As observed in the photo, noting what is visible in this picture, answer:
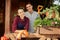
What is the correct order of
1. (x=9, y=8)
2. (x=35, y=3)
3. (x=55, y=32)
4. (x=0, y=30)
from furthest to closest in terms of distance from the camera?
(x=0, y=30), (x=35, y=3), (x=9, y=8), (x=55, y=32)

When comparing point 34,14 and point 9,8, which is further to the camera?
point 9,8

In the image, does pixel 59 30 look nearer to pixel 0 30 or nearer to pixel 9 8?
pixel 9 8

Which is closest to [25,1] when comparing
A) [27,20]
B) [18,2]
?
[18,2]

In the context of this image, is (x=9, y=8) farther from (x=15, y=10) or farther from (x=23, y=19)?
(x=23, y=19)

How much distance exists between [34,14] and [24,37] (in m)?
2.05

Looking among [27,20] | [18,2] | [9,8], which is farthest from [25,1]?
[27,20]

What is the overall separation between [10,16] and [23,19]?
2.74 metres

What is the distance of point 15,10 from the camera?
29.8 feet

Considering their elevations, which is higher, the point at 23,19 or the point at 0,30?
the point at 23,19

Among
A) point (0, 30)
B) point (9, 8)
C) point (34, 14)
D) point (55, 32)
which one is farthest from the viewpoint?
point (0, 30)

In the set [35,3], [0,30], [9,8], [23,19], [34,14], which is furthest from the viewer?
[0,30]

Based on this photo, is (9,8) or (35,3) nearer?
(9,8)

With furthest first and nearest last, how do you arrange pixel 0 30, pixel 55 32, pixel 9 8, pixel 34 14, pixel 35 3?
pixel 0 30, pixel 35 3, pixel 9 8, pixel 34 14, pixel 55 32

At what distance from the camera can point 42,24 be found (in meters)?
4.39
